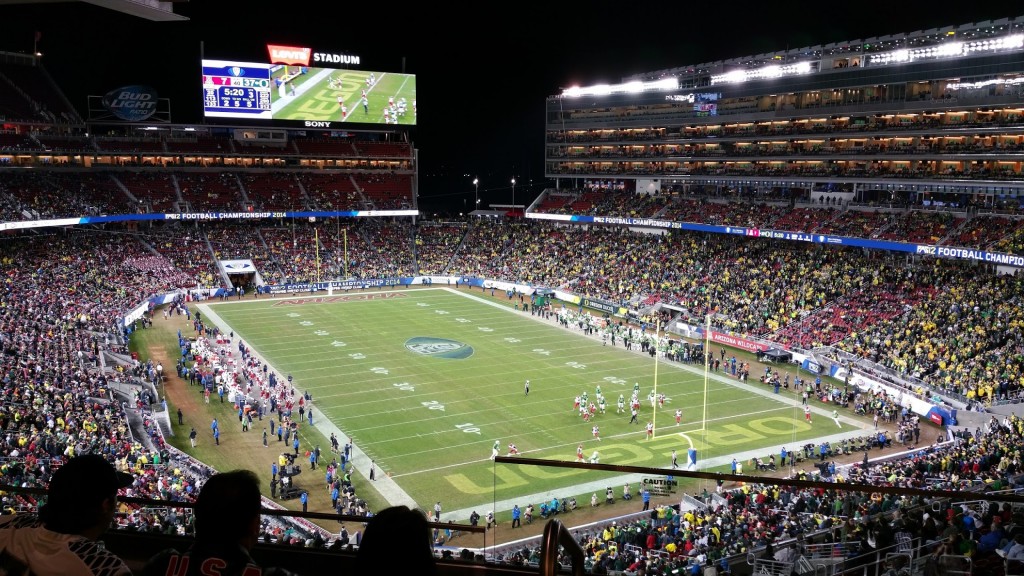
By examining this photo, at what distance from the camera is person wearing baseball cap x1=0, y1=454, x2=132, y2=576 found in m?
2.86

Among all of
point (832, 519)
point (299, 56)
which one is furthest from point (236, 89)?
point (832, 519)

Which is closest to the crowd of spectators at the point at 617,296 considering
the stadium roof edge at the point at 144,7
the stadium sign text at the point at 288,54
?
the stadium roof edge at the point at 144,7

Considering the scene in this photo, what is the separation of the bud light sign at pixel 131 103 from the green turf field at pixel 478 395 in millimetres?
21938

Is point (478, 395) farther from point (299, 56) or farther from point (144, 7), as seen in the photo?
point (299, 56)

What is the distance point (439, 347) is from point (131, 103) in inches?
1508

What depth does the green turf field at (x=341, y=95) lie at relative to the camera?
212 feet

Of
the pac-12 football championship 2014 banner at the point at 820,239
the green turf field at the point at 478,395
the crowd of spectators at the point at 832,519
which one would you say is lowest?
the green turf field at the point at 478,395

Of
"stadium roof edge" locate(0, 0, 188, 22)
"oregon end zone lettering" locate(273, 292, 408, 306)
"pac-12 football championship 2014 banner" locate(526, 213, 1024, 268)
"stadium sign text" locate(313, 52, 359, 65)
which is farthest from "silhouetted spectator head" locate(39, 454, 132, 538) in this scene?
"stadium sign text" locate(313, 52, 359, 65)

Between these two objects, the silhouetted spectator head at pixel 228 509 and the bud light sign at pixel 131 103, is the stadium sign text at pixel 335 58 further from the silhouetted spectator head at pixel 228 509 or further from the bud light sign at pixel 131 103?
the silhouetted spectator head at pixel 228 509

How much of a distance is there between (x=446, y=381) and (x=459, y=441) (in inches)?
301

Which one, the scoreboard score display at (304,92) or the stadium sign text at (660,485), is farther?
the scoreboard score display at (304,92)

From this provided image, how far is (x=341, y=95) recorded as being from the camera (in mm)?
67188

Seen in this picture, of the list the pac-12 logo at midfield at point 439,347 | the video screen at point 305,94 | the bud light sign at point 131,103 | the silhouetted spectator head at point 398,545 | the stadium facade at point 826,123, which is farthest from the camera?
the video screen at point 305,94

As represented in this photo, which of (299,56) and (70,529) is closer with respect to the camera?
(70,529)
